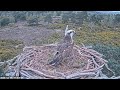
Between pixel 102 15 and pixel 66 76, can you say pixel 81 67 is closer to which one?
pixel 66 76

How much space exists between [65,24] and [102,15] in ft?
1.41

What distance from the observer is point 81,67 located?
9.80ft

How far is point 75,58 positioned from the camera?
9.91 feet

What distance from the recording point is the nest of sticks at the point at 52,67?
297 cm

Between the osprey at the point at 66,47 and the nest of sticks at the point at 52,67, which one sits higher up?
the osprey at the point at 66,47

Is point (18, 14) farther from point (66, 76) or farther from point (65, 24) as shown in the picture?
point (66, 76)

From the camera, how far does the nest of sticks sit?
2.97 meters

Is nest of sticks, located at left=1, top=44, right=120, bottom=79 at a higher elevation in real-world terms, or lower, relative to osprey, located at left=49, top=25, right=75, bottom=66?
lower

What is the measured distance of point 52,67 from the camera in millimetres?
2971

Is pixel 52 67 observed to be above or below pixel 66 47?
below
